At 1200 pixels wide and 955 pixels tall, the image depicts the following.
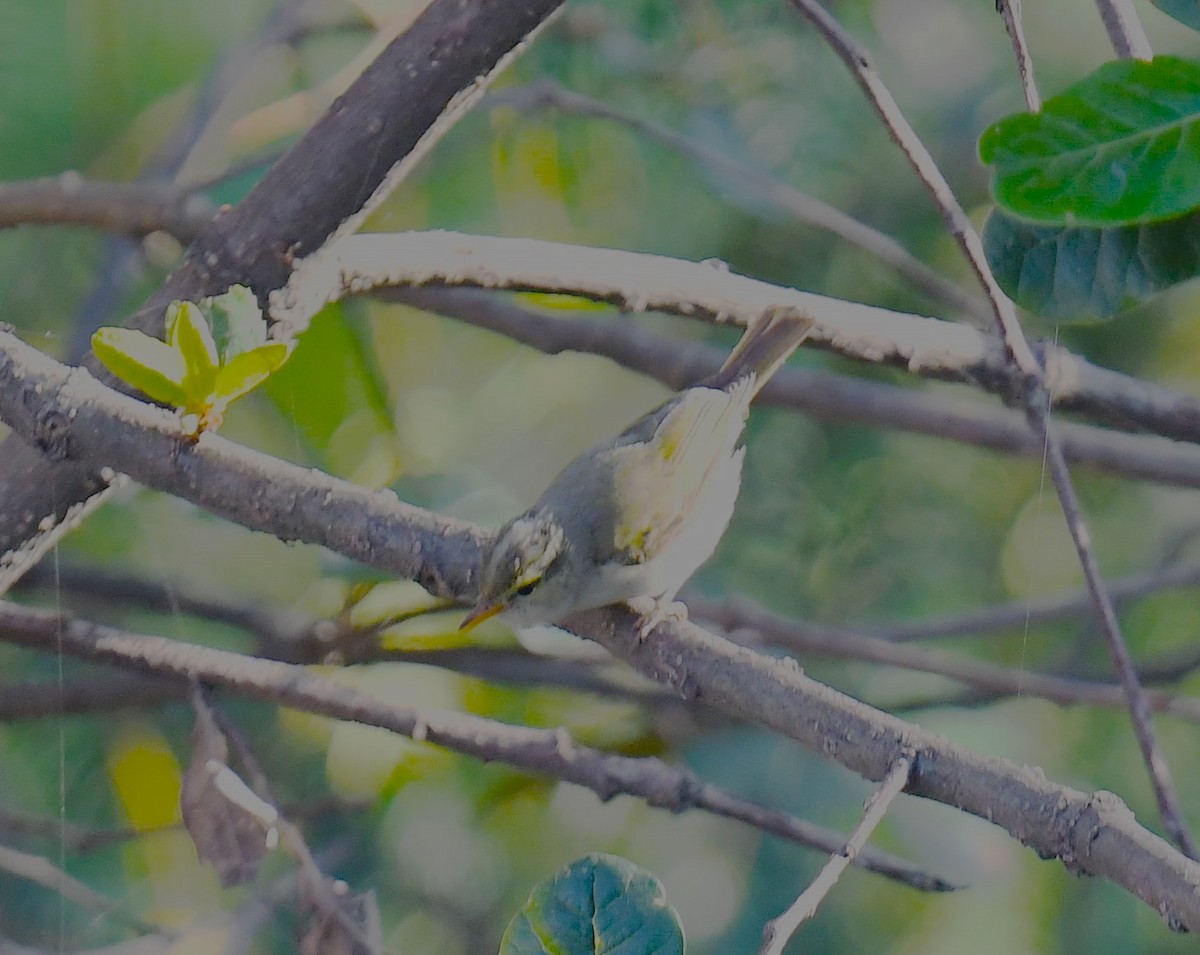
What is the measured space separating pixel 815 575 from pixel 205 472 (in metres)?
0.82

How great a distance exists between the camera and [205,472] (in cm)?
55

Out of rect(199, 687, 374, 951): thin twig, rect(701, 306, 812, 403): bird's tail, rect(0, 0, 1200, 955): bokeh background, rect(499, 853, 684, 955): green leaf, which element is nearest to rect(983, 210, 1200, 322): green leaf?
rect(701, 306, 812, 403): bird's tail

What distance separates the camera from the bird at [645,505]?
75 cm

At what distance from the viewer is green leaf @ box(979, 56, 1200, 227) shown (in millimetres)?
435

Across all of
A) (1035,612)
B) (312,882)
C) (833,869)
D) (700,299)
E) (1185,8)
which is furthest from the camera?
(1035,612)

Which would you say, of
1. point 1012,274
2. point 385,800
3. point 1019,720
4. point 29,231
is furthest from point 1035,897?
point 29,231

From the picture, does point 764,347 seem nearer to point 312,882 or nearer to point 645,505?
point 645,505

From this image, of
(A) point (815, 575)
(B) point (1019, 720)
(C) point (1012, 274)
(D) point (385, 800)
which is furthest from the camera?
(A) point (815, 575)

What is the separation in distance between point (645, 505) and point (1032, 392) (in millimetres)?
305

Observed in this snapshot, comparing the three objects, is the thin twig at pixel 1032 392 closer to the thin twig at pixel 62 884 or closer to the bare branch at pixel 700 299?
the bare branch at pixel 700 299

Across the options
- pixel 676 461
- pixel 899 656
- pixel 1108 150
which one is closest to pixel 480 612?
pixel 676 461

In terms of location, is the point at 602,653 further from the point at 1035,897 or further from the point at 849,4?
the point at 849,4

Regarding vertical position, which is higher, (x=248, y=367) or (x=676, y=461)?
(x=248, y=367)

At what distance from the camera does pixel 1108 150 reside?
1.48 ft
